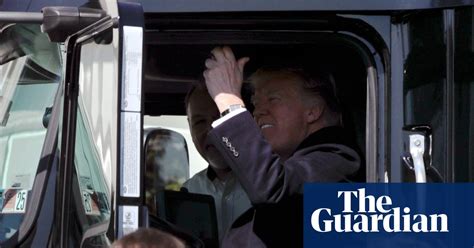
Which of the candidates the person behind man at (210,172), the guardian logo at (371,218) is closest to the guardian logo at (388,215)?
the guardian logo at (371,218)

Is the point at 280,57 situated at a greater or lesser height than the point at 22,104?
greater

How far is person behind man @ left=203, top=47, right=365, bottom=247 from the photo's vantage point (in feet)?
10.8

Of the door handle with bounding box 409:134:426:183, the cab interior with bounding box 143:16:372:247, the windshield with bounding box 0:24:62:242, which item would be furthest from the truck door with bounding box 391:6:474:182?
the windshield with bounding box 0:24:62:242

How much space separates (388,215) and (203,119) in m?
1.15

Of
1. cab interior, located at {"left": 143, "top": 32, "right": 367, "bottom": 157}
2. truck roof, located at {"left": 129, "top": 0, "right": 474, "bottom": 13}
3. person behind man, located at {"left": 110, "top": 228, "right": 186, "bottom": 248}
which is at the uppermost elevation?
truck roof, located at {"left": 129, "top": 0, "right": 474, "bottom": 13}

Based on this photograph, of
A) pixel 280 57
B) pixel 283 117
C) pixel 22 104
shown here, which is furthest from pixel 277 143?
Answer: pixel 22 104

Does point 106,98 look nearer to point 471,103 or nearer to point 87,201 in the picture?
point 87,201

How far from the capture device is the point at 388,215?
3236mm

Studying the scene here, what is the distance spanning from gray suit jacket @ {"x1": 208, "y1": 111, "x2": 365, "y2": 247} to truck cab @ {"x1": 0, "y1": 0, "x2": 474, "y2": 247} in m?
0.10

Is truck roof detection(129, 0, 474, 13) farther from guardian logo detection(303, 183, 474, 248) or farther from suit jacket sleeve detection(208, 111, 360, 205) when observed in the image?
guardian logo detection(303, 183, 474, 248)

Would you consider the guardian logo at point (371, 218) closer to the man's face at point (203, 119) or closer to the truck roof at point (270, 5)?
the truck roof at point (270, 5)

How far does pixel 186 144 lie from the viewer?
459cm

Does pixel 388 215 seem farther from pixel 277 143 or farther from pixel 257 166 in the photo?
pixel 277 143

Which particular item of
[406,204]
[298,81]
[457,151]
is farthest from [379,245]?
[298,81]
